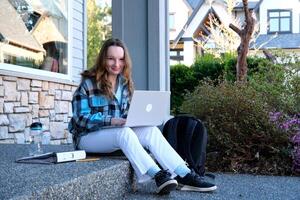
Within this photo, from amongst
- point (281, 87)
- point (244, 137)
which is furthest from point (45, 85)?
point (281, 87)

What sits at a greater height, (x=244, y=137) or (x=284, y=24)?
(x=284, y=24)

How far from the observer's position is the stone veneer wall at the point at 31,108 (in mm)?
5594

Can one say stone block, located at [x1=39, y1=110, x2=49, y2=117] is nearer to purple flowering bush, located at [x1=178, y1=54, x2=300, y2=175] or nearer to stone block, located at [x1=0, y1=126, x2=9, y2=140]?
stone block, located at [x1=0, y1=126, x2=9, y2=140]

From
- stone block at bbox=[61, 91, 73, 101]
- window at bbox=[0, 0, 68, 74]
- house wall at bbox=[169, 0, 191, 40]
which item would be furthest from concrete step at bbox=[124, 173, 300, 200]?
house wall at bbox=[169, 0, 191, 40]

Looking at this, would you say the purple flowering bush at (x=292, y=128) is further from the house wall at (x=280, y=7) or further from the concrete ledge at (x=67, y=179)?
the house wall at (x=280, y=7)

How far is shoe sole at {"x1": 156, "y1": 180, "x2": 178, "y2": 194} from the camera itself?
3.42 m

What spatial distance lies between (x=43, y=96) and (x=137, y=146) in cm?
322

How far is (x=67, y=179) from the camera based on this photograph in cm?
266

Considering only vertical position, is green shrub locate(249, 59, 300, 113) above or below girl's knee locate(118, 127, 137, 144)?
above

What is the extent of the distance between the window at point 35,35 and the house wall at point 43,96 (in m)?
0.13

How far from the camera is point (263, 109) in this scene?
17.8 ft

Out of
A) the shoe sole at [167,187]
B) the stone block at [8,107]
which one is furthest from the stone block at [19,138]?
the shoe sole at [167,187]

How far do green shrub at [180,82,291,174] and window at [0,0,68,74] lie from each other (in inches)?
86.1

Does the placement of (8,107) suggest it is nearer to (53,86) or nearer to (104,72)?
(53,86)
